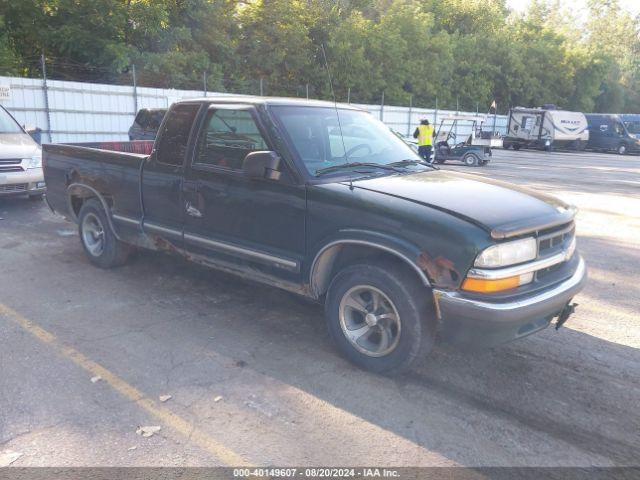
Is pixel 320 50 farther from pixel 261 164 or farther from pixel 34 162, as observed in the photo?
pixel 261 164

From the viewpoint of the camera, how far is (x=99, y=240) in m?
6.04

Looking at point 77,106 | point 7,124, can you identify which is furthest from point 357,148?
point 77,106

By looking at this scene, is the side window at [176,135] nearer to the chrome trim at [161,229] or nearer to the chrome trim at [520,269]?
the chrome trim at [161,229]

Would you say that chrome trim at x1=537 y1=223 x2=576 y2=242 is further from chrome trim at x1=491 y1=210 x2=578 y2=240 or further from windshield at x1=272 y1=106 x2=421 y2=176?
windshield at x1=272 y1=106 x2=421 y2=176

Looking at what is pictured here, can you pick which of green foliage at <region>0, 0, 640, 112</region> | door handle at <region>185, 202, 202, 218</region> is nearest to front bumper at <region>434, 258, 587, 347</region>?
door handle at <region>185, 202, 202, 218</region>

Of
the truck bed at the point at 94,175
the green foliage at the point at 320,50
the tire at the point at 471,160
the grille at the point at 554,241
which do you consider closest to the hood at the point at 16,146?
the truck bed at the point at 94,175

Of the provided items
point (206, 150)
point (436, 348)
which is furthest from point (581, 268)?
point (206, 150)

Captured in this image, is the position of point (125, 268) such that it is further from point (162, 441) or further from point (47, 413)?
point (162, 441)

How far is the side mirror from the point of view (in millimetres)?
3998

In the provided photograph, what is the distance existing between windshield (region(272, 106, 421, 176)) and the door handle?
3.59ft

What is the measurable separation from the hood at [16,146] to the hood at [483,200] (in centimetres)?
716

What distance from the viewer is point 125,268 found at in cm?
607

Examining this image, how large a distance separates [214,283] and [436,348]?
2448 millimetres

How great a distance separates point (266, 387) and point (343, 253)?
108cm
